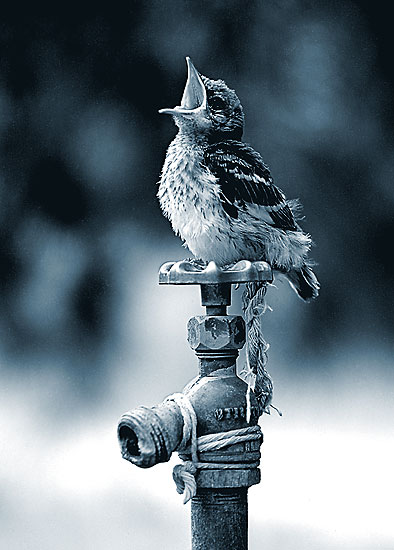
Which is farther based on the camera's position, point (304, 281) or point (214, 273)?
point (304, 281)

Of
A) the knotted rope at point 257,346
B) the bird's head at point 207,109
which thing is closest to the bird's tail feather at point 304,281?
the knotted rope at point 257,346

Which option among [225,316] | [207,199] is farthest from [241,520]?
[207,199]

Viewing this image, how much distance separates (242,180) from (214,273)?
0.09m

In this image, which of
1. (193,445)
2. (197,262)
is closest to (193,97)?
(197,262)

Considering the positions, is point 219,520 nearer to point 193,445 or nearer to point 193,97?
point 193,445

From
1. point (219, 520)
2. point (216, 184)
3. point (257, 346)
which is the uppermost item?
point (216, 184)

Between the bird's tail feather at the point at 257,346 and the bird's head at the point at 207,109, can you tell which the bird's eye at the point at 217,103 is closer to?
the bird's head at the point at 207,109

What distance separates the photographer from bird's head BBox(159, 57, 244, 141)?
858 mm

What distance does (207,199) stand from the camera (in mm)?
863

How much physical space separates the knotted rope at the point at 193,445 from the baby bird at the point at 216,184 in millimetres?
136

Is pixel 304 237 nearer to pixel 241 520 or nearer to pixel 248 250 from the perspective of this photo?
pixel 248 250

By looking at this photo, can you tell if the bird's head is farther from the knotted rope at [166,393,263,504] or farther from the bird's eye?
the knotted rope at [166,393,263,504]

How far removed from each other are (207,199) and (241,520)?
0.29 meters

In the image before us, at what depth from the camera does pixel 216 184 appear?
0.86 meters
